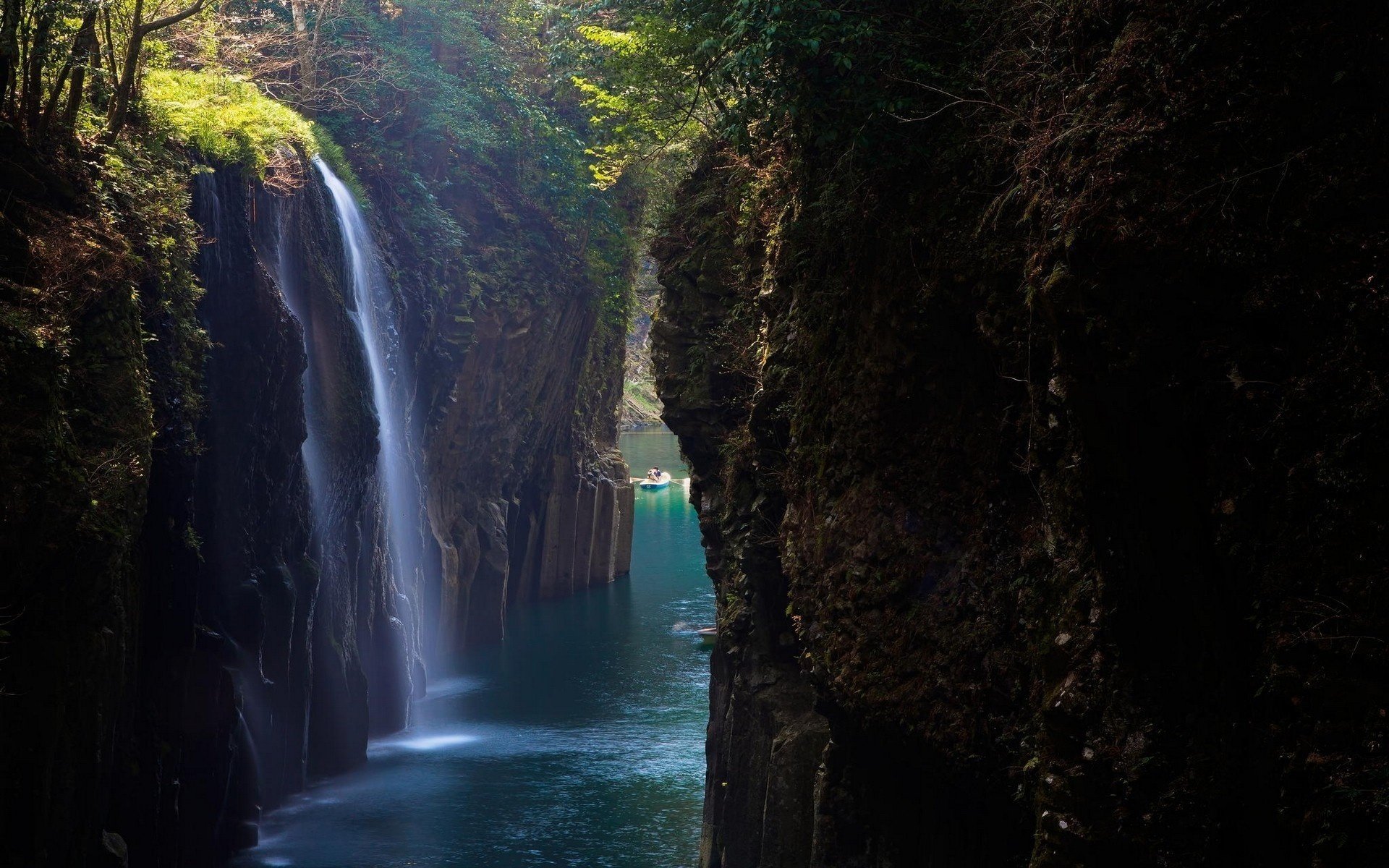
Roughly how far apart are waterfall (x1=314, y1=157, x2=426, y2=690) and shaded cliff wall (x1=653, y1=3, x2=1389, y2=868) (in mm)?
15212

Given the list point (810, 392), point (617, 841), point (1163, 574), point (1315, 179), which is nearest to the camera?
point (1315, 179)

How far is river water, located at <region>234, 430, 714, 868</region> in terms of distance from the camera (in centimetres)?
1869

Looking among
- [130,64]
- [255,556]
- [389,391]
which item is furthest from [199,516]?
[389,391]

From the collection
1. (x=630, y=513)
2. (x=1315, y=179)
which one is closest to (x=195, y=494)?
(x=1315, y=179)

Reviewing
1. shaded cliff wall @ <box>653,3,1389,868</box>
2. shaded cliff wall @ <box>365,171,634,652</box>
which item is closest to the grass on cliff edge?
shaded cliff wall @ <box>365,171,634,652</box>

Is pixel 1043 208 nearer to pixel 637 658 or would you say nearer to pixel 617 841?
pixel 617 841

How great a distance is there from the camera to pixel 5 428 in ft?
33.7

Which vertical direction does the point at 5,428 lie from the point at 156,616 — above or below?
above

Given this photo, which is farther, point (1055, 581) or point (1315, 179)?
point (1055, 581)

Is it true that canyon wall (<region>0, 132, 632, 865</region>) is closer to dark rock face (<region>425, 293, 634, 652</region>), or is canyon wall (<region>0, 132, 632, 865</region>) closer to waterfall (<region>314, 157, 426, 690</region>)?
dark rock face (<region>425, 293, 634, 652</region>)

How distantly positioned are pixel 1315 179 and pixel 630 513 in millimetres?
39243

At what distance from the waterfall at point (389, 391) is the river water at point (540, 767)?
3022 millimetres

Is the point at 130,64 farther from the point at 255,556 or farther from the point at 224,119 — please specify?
the point at 255,556

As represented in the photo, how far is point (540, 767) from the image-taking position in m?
23.2
